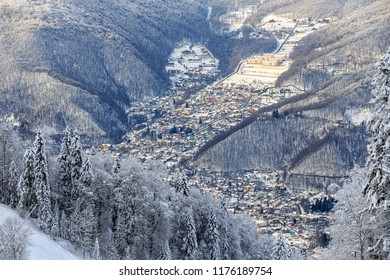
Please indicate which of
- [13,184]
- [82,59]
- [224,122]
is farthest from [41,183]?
[82,59]

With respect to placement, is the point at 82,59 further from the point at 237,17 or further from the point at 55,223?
the point at 55,223

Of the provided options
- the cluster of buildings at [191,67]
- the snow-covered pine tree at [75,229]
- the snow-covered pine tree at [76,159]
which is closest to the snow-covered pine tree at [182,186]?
the snow-covered pine tree at [76,159]

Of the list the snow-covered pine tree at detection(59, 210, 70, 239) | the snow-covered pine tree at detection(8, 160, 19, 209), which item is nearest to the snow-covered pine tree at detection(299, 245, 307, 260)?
the snow-covered pine tree at detection(59, 210, 70, 239)

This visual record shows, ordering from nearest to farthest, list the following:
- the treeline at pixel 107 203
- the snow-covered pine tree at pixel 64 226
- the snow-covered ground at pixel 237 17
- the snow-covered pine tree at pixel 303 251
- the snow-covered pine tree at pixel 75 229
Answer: the snow-covered pine tree at pixel 75 229, the treeline at pixel 107 203, the snow-covered pine tree at pixel 64 226, the snow-covered pine tree at pixel 303 251, the snow-covered ground at pixel 237 17

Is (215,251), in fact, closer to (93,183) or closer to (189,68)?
(93,183)

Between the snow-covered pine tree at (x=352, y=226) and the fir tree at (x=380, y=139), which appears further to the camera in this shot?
the snow-covered pine tree at (x=352, y=226)

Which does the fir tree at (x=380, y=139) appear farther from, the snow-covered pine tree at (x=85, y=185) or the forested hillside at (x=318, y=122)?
the forested hillside at (x=318, y=122)
